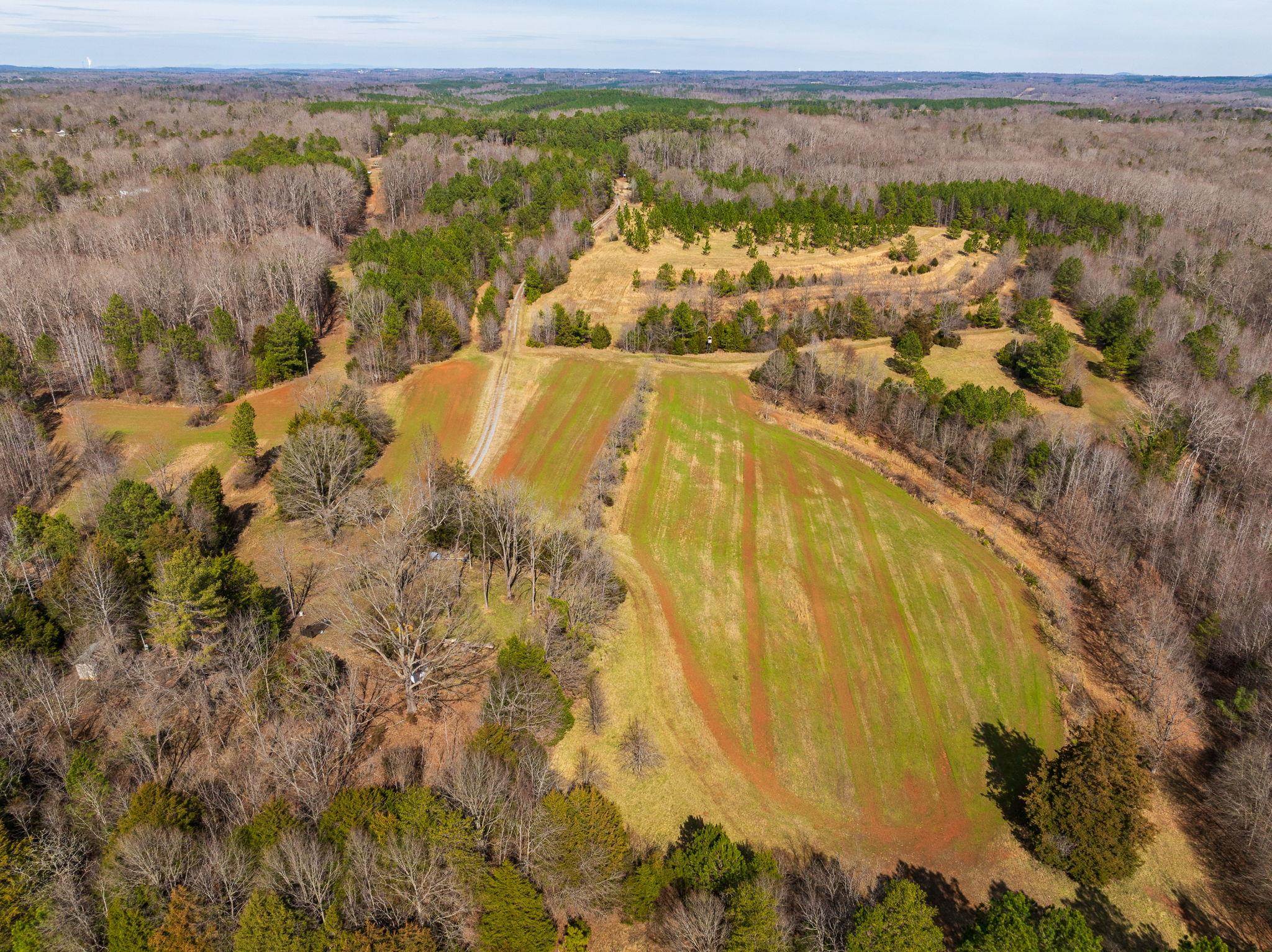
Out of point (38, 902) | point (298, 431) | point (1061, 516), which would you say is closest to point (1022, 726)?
point (1061, 516)

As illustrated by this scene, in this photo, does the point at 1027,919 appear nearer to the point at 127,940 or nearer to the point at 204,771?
the point at 127,940

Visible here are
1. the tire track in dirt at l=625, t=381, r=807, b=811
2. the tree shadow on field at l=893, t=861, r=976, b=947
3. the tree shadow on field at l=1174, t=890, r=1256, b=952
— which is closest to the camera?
the tree shadow on field at l=1174, t=890, r=1256, b=952

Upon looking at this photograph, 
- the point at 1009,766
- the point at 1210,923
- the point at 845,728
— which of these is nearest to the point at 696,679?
the point at 845,728

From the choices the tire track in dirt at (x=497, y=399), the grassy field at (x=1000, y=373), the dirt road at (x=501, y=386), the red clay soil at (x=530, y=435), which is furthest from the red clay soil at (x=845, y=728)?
the grassy field at (x=1000, y=373)

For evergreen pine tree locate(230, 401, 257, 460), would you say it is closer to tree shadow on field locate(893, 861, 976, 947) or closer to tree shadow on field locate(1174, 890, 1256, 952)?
tree shadow on field locate(893, 861, 976, 947)

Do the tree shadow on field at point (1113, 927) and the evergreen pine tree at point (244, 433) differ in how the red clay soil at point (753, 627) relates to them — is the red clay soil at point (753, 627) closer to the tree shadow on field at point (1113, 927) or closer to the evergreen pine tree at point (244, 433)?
the tree shadow on field at point (1113, 927)

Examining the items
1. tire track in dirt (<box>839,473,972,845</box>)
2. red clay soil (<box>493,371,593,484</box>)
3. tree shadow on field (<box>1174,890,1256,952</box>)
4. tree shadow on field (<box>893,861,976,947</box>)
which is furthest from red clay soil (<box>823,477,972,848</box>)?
red clay soil (<box>493,371,593,484</box>)

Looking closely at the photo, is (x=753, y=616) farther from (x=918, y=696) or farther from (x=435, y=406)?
(x=435, y=406)
